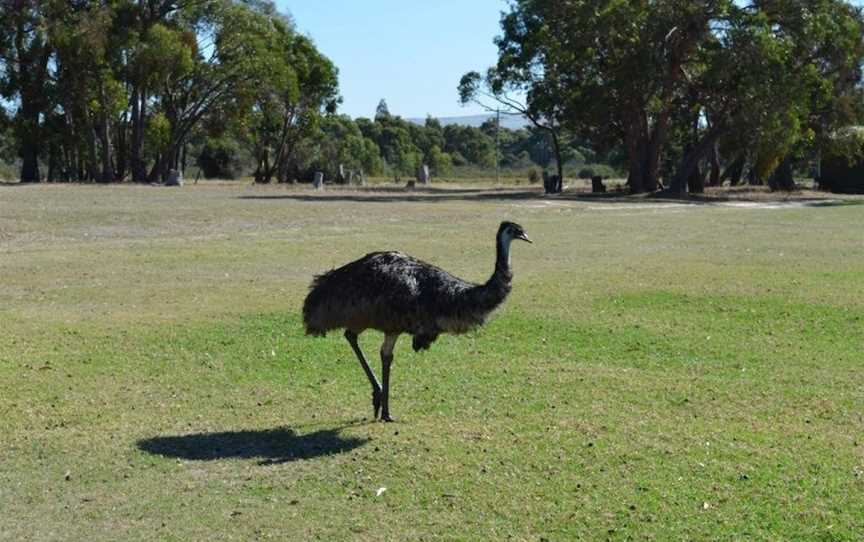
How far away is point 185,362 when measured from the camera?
11844 millimetres

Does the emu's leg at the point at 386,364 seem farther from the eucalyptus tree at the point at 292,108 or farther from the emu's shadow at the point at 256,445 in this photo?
the eucalyptus tree at the point at 292,108

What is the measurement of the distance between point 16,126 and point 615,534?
186 ft

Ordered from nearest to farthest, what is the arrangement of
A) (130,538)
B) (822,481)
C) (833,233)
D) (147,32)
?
(130,538) < (822,481) < (833,233) < (147,32)

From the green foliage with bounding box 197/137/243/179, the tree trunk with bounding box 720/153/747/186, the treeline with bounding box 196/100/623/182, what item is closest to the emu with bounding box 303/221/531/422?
the treeline with bounding box 196/100/623/182

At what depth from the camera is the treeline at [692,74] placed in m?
51.2

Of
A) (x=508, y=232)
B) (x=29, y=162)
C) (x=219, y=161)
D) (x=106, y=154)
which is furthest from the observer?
(x=219, y=161)

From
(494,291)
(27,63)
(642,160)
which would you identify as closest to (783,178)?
(642,160)

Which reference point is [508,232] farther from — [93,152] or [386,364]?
[93,152]

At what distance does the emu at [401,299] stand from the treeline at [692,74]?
43.7 m

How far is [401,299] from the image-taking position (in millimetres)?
9148

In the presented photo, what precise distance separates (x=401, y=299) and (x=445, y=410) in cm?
122

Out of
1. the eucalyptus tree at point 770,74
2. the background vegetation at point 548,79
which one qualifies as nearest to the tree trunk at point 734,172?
the background vegetation at point 548,79

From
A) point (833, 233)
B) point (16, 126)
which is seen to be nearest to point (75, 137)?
point (16, 126)

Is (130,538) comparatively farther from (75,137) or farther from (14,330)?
(75,137)
